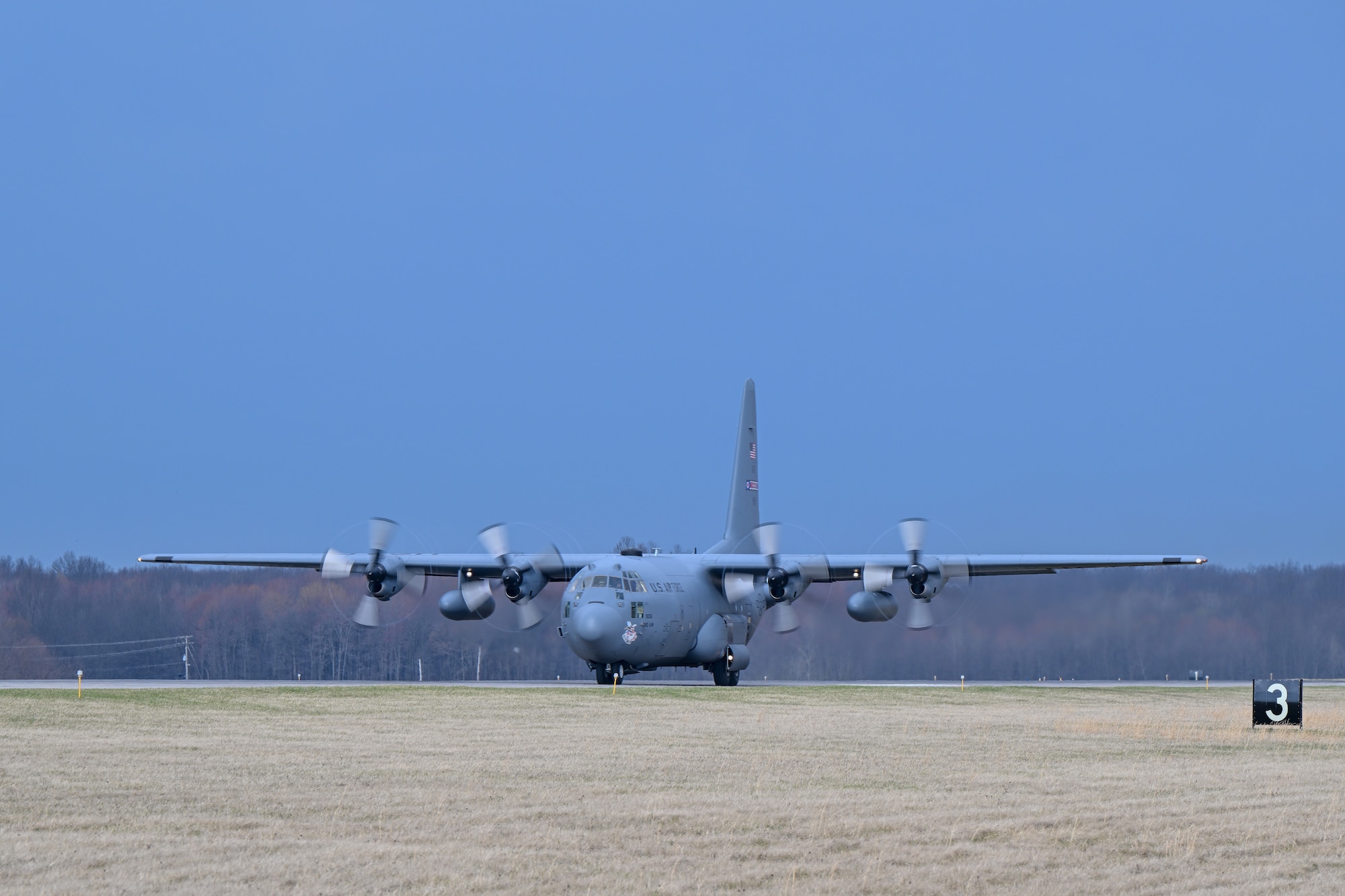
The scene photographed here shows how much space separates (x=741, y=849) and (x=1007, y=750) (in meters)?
12.1

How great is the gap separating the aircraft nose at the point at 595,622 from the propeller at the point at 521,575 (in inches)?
200

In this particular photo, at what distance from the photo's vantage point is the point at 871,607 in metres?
48.1

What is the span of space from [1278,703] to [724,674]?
77.0 feet

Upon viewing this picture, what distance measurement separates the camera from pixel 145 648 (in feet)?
235

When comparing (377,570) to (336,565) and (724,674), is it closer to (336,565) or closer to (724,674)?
(336,565)

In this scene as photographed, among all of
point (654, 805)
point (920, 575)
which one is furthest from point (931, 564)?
Answer: point (654, 805)

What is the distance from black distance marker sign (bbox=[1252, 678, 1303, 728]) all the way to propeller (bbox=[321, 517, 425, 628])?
28380 mm

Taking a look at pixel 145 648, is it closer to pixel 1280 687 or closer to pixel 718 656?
pixel 718 656

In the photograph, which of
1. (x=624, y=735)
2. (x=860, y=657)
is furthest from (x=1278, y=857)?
(x=860, y=657)

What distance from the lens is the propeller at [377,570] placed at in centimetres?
5066

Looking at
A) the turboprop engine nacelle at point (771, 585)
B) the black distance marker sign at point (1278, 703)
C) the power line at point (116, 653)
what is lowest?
the power line at point (116, 653)

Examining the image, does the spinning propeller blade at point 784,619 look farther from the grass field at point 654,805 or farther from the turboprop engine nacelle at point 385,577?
the grass field at point 654,805

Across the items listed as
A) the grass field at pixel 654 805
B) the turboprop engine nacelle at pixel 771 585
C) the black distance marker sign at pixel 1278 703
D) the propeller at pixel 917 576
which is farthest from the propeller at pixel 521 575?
the black distance marker sign at pixel 1278 703

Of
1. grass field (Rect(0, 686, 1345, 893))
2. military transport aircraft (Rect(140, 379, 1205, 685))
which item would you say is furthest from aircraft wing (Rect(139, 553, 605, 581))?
grass field (Rect(0, 686, 1345, 893))
